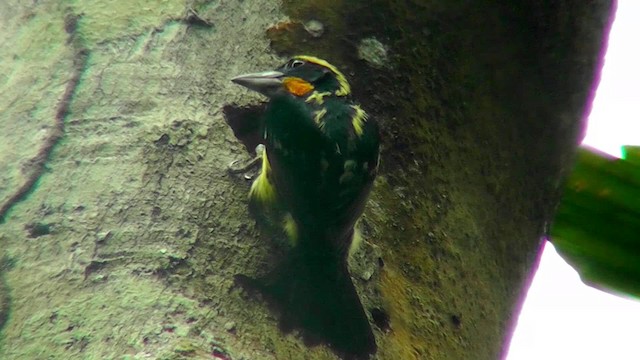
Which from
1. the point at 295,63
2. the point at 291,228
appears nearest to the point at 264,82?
the point at 295,63

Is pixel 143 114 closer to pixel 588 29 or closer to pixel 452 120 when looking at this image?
pixel 452 120

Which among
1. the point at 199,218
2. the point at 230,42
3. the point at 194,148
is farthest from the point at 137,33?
the point at 199,218

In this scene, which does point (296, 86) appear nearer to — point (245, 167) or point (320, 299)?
point (245, 167)

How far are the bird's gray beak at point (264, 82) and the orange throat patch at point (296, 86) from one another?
0.10ft

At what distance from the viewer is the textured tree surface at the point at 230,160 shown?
199cm

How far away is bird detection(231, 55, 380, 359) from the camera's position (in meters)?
2.24

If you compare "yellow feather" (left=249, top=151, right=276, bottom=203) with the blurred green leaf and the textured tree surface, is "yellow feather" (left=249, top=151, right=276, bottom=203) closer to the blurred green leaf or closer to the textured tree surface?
the textured tree surface

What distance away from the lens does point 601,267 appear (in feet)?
5.48

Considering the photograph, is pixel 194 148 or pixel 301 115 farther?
pixel 301 115

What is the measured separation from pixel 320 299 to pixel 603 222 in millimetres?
785

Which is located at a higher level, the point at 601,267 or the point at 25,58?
the point at 601,267

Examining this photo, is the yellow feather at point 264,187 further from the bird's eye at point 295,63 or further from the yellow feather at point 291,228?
the bird's eye at point 295,63

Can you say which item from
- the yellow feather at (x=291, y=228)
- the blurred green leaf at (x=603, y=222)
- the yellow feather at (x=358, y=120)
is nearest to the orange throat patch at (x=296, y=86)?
the yellow feather at (x=358, y=120)

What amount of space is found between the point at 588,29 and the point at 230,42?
1095mm
